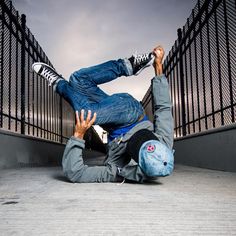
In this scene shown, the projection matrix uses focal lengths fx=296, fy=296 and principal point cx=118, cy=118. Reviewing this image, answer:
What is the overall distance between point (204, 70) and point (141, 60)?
323 cm

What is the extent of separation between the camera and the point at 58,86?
3.35m

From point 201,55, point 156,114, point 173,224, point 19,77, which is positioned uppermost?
point 201,55

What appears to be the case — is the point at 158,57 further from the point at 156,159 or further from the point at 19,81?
the point at 19,81

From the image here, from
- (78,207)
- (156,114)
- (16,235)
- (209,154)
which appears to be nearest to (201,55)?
(209,154)

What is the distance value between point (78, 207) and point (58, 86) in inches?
75.5

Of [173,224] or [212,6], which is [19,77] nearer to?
[212,6]

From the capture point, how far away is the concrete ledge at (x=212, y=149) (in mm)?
4223

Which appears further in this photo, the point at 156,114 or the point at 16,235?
the point at 156,114

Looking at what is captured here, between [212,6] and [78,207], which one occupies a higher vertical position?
[212,6]

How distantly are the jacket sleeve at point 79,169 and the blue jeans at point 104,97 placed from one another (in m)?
0.40

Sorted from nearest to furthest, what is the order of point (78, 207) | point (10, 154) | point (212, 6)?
point (78, 207)
point (10, 154)
point (212, 6)

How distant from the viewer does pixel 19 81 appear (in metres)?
5.96

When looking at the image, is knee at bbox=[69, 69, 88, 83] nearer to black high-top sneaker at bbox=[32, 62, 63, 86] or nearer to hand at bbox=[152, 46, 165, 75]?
black high-top sneaker at bbox=[32, 62, 63, 86]

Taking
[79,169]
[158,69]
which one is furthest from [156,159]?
[158,69]
